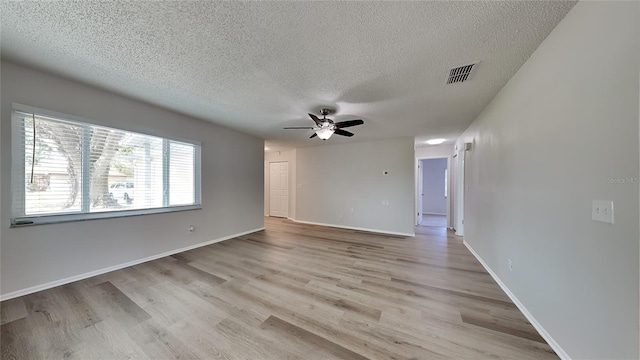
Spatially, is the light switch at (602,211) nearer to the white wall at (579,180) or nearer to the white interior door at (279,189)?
the white wall at (579,180)

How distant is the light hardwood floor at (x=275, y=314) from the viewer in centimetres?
148

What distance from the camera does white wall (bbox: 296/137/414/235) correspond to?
496 cm

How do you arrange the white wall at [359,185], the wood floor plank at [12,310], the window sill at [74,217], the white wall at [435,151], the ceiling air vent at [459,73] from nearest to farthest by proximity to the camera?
the wood floor plank at [12,310], the ceiling air vent at [459,73], the window sill at [74,217], the white wall at [359,185], the white wall at [435,151]

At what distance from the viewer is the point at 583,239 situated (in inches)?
49.4

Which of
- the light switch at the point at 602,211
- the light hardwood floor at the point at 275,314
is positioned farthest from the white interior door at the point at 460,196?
the light switch at the point at 602,211

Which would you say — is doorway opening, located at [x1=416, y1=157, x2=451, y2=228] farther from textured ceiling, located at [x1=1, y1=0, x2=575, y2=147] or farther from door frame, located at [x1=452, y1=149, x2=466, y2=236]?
textured ceiling, located at [x1=1, y1=0, x2=575, y2=147]

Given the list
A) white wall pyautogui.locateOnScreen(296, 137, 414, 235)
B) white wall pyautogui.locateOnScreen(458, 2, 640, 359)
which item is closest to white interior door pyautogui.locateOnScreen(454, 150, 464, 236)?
white wall pyautogui.locateOnScreen(296, 137, 414, 235)

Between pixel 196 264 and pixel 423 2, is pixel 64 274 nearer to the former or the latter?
pixel 196 264

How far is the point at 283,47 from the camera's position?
1.75 meters

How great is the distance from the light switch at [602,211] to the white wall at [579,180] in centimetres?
3

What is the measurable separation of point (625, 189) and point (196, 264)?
4.13 metres

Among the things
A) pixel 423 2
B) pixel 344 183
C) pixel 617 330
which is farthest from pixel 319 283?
pixel 344 183

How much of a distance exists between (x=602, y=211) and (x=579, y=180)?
0.79 feet

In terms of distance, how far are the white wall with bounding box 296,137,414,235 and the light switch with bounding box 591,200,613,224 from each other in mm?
3725
